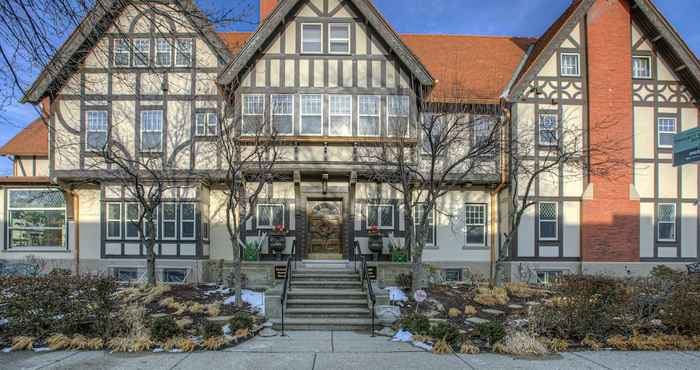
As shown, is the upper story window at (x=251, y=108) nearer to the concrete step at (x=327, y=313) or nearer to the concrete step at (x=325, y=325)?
the concrete step at (x=327, y=313)

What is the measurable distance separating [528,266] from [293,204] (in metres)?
9.18

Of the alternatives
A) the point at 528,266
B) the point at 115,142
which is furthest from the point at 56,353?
the point at 528,266

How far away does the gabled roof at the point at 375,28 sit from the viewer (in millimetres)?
15203

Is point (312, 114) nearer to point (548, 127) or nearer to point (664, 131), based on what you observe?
point (548, 127)

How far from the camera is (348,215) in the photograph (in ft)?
53.3

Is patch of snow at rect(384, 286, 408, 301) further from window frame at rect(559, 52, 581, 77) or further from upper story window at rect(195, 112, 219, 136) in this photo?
window frame at rect(559, 52, 581, 77)

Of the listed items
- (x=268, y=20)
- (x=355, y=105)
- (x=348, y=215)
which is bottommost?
(x=348, y=215)

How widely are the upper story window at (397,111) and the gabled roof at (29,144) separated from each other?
13.7 meters

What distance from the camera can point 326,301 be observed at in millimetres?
11805

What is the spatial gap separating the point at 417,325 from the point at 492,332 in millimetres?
1568

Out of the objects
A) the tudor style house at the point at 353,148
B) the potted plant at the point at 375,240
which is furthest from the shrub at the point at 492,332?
the tudor style house at the point at 353,148

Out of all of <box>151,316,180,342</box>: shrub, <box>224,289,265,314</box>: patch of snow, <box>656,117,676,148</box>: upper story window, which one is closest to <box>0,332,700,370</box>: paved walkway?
<box>151,316,180,342</box>: shrub

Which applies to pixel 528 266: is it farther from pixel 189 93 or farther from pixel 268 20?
pixel 189 93

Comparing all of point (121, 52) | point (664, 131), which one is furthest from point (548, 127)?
point (121, 52)
